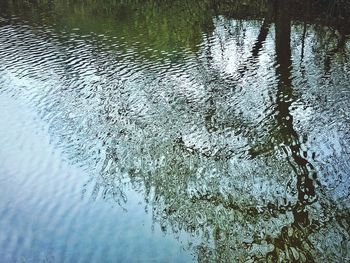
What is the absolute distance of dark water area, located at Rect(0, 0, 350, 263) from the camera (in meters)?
7.91

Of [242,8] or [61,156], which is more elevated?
[242,8]

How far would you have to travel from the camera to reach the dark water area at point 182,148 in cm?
791

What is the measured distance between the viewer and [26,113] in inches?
541

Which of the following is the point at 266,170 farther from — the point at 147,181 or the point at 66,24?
the point at 66,24

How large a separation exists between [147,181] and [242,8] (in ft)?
52.9

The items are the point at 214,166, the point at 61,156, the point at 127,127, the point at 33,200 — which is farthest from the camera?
the point at 127,127

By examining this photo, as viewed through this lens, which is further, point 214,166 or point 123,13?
point 123,13

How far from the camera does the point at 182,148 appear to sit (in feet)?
35.6

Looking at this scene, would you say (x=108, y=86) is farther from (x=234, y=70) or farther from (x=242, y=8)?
(x=242, y=8)

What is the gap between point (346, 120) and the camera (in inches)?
444

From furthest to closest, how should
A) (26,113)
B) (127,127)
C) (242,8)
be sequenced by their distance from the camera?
(242,8) < (26,113) < (127,127)

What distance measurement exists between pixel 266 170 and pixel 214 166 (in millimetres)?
1120

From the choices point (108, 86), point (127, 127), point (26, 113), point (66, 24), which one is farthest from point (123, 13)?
point (127, 127)

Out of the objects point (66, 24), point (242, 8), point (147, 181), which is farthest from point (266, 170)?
point (66, 24)
